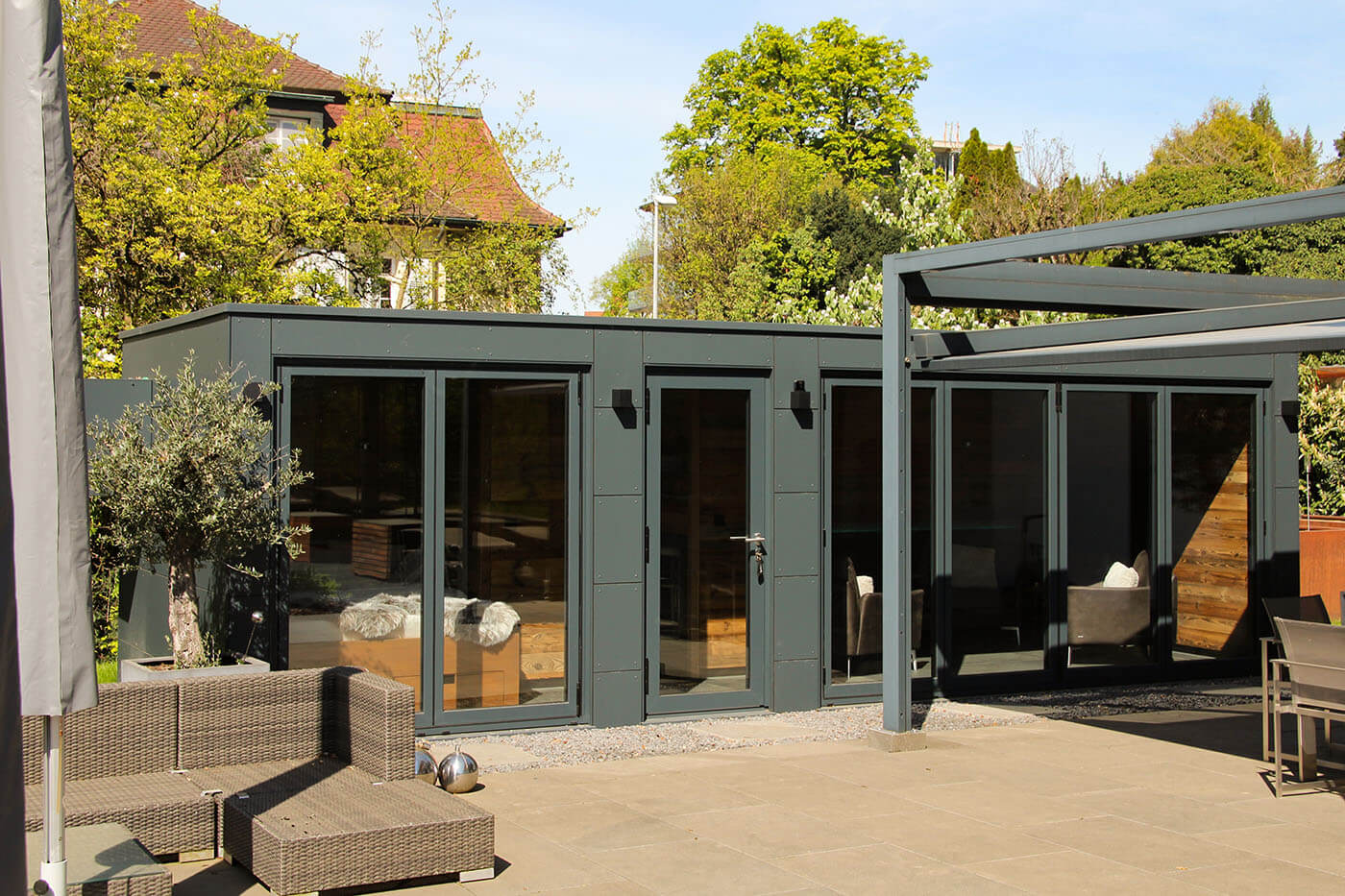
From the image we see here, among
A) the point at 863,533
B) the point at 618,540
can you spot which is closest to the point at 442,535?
the point at 618,540

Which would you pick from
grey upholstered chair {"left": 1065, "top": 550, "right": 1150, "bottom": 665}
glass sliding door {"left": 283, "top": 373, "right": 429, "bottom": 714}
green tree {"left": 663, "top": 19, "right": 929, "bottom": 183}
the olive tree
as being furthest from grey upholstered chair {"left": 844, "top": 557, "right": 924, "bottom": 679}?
green tree {"left": 663, "top": 19, "right": 929, "bottom": 183}

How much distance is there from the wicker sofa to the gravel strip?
1437 millimetres

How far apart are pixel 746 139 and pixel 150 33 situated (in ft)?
59.4

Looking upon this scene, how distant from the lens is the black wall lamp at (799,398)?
329 inches

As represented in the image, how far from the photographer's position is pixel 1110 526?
9.60 meters

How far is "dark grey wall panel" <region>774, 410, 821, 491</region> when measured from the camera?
330 inches

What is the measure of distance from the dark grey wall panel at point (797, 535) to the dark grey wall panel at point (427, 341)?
164 cm

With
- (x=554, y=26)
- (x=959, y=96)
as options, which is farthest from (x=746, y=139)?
(x=554, y=26)

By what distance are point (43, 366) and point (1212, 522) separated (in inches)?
346

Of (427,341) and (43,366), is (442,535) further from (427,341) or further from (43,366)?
(43,366)

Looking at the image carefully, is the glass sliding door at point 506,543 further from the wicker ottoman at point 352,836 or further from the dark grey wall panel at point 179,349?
the wicker ottoman at point 352,836

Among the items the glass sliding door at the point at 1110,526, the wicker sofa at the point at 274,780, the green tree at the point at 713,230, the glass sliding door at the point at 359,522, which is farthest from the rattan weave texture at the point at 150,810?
the green tree at the point at 713,230

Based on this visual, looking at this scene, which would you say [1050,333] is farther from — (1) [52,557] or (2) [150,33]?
(2) [150,33]

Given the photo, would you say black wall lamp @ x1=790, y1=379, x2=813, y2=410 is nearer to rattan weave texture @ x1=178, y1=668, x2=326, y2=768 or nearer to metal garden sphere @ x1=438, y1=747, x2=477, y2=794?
metal garden sphere @ x1=438, y1=747, x2=477, y2=794
